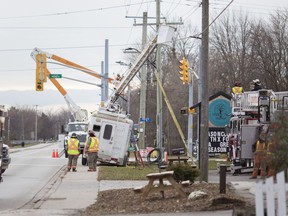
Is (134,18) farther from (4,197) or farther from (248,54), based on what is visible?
(4,197)

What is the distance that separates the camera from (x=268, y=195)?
753cm

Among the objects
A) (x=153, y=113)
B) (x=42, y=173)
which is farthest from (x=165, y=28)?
A: (x=153, y=113)

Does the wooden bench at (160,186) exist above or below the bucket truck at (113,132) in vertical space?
below

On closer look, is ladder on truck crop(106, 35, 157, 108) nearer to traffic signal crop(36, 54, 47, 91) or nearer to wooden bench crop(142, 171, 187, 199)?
traffic signal crop(36, 54, 47, 91)

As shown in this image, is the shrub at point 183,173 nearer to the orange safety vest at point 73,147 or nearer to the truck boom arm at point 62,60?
the orange safety vest at point 73,147

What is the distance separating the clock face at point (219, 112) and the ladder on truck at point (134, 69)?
771 centimetres

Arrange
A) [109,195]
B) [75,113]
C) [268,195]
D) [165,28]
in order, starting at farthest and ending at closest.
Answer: [75,113] → [165,28] → [109,195] → [268,195]

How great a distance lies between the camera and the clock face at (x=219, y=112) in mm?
27906

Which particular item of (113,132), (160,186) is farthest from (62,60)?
(160,186)

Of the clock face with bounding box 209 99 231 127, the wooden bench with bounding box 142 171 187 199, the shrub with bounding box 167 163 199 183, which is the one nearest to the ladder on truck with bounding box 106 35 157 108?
the clock face with bounding box 209 99 231 127

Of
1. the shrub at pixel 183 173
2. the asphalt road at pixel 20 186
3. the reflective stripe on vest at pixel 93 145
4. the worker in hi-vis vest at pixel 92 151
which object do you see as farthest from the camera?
the reflective stripe on vest at pixel 93 145

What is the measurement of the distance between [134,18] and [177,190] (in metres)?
33.6

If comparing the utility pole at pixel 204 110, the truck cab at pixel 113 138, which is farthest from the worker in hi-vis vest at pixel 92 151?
the utility pole at pixel 204 110

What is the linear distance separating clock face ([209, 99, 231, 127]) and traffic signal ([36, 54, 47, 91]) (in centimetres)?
1045
